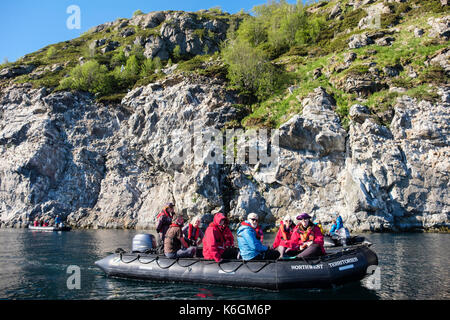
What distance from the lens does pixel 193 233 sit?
13141 millimetres

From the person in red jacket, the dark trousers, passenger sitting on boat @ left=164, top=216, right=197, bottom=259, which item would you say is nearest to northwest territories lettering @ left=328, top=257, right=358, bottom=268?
the dark trousers

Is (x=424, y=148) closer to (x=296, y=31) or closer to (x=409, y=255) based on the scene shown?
(x=409, y=255)

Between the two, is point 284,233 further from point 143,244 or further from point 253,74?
point 253,74

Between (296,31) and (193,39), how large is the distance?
77.4 ft

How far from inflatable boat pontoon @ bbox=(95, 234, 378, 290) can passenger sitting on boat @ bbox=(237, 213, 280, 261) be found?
314 millimetres

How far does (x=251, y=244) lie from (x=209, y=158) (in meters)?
25.5

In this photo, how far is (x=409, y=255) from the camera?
15641 millimetres

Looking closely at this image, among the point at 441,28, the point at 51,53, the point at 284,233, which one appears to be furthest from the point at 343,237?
the point at 51,53

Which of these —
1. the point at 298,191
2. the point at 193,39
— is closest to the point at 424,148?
the point at 298,191

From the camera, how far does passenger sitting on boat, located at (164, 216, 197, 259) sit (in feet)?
38.9

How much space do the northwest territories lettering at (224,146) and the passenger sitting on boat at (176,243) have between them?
22.9 m

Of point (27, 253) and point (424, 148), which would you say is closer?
point (27, 253)

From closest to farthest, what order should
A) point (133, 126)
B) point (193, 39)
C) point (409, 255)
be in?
point (409, 255) < point (133, 126) < point (193, 39)

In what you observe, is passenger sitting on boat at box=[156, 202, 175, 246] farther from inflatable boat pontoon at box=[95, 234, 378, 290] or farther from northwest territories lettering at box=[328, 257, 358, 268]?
northwest territories lettering at box=[328, 257, 358, 268]
